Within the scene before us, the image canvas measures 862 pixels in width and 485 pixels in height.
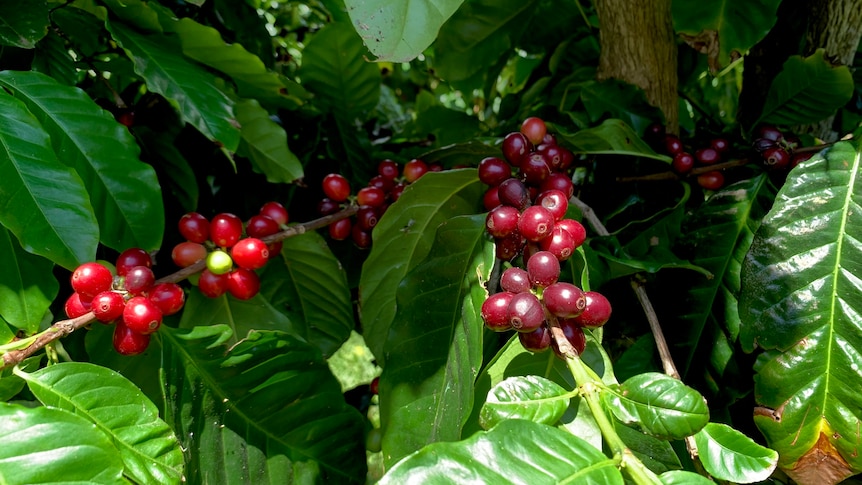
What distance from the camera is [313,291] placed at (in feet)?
3.56

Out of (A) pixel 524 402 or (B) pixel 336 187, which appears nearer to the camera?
(A) pixel 524 402

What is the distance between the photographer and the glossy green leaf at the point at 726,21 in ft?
3.41

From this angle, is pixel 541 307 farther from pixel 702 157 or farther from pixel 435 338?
pixel 702 157

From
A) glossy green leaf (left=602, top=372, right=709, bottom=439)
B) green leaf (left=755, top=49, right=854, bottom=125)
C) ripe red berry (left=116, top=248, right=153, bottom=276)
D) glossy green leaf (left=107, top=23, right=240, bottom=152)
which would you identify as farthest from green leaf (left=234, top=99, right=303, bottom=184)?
green leaf (left=755, top=49, right=854, bottom=125)

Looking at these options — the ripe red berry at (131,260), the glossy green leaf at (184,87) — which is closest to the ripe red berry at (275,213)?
the glossy green leaf at (184,87)

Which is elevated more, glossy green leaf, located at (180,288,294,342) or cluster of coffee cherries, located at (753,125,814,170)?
cluster of coffee cherries, located at (753,125,814,170)

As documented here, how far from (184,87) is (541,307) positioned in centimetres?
63

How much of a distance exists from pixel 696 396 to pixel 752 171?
2.07 ft

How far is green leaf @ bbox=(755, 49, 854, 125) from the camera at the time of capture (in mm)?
1010

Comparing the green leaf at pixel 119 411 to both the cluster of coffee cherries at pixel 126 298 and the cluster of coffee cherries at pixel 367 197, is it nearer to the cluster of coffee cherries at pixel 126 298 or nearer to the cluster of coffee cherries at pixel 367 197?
the cluster of coffee cherries at pixel 126 298

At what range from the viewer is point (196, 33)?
1.01m

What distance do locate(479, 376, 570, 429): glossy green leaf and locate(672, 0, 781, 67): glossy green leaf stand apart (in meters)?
0.76

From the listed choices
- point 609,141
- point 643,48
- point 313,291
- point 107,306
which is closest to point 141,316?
point 107,306

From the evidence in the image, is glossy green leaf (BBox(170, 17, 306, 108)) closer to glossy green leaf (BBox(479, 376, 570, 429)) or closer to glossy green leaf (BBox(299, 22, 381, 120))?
glossy green leaf (BBox(299, 22, 381, 120))
